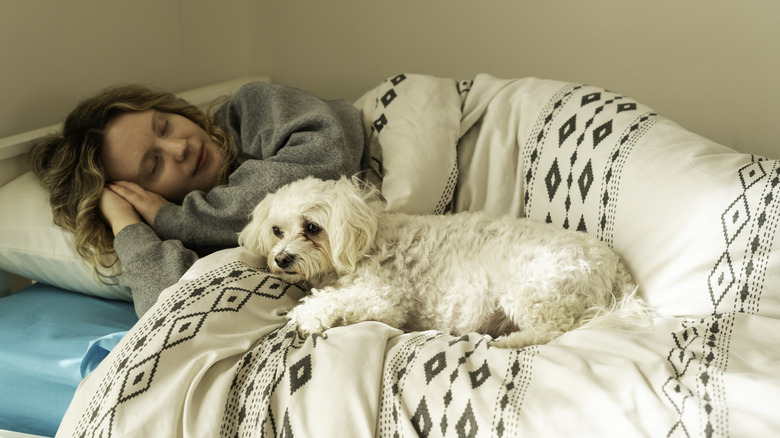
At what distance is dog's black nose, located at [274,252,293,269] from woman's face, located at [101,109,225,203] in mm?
623

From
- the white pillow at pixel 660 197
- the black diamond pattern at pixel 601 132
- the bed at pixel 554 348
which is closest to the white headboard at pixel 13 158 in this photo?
the bed at pixel 554 348

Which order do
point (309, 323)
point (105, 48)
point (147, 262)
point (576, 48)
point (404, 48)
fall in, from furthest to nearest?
point (404, 48), point (576, 48), point (105, 48), point (147, 262), point (309, 323)

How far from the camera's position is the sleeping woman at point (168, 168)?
5.36 feet

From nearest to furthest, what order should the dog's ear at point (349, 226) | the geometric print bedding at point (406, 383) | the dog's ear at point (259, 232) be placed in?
the geometric print bedding at point (406, 383) → the dog's ear at point (349, 226) → the dog's ear at point (259, 232)

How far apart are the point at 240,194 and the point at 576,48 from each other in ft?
4.81

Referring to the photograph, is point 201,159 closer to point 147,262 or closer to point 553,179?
point 147,262

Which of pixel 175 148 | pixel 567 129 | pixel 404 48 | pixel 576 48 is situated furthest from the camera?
pixel 404 48

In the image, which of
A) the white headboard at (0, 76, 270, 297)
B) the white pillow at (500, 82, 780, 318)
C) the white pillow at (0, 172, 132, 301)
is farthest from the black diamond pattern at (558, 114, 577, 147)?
the white headboard at (0, 76, 270, 297)

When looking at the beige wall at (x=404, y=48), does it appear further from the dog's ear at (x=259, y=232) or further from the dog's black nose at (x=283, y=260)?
the dog's black nose at (x=283, y=260)

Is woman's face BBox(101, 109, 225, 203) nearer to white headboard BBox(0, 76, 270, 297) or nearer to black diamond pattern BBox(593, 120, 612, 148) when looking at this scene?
white headboard BBox(0, 76, 270, 297)

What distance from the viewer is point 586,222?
156cm

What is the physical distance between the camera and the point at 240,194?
1.64 metres

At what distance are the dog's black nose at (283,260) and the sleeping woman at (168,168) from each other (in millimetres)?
305

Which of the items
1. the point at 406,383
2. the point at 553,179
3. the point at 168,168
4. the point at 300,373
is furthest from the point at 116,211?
the point at 553,179
